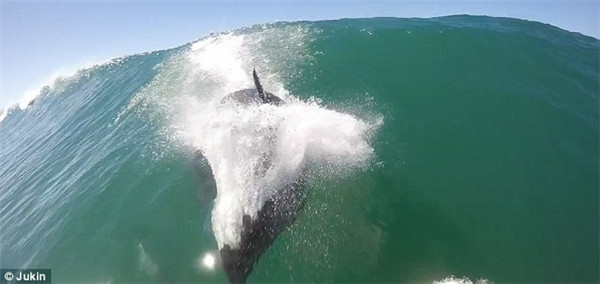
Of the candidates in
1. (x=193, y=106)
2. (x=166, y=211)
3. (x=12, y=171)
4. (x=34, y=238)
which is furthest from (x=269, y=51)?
(x=12, y=171)

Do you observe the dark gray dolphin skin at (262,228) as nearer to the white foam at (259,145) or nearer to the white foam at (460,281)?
the white foam at (259,145)

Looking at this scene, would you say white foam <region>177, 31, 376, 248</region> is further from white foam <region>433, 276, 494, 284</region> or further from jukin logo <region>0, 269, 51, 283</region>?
jukin logo <region>0, 269, 51, 283</region>

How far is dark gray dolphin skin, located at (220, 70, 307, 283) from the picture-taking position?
12.8 metres

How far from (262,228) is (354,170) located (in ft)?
18.5

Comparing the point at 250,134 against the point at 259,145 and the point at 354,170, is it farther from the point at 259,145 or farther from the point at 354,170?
the point at 354,170

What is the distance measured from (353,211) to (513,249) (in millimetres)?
6142

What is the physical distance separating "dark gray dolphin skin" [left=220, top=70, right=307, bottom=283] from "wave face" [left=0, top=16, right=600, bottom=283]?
330 millimetres

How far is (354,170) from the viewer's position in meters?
17.0

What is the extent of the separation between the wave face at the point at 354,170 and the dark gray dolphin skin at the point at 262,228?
330 millimetres

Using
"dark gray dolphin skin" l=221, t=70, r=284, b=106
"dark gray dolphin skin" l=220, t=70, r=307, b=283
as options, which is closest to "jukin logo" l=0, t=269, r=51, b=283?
"dark gray dolphin skin" l=220, t=70, r=307, b=283

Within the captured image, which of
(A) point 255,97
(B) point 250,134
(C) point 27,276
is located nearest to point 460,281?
(B) point 250,134

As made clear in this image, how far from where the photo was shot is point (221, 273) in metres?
13.2

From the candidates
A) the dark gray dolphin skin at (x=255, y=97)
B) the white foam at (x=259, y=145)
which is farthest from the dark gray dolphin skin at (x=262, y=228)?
the dark gray dolphin skin at (x=255, y=97)

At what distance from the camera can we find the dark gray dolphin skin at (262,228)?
42.1ft
